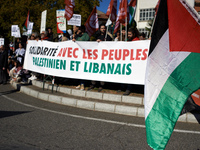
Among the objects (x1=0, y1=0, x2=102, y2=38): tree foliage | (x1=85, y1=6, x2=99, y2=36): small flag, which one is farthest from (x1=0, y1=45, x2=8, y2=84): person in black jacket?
(x1=0, y1=0, x2=102, y2=38): tree foliage

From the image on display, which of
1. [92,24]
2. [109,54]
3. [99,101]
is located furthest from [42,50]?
[99,101]

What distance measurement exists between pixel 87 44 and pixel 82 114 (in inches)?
113

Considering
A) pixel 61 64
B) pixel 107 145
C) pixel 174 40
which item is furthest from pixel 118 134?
pixel 61 64

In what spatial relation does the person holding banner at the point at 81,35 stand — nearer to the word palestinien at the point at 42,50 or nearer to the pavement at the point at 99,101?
the word palestinien at the point at 42,50

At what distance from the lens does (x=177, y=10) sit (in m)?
1.78

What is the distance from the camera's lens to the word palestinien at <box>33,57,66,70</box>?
28.5 ft

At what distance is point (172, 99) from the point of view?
6.31 feet

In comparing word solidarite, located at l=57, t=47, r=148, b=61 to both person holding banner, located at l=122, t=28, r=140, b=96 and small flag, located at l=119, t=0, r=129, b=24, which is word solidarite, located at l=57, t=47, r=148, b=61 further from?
small flag, located at l=119, t=0, r=129, b=24

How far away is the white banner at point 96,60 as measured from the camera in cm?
695

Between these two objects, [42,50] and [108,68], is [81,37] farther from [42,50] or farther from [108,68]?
[108,68]

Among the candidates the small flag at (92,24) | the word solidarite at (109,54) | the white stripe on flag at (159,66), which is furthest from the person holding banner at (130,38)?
the white stripe on flag at (159,66)

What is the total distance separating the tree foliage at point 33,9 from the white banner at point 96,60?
1265 centimetres

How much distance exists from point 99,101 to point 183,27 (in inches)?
218

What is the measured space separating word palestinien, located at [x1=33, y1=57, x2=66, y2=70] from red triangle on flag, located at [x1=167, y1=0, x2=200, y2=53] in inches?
277
